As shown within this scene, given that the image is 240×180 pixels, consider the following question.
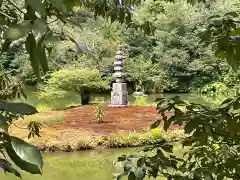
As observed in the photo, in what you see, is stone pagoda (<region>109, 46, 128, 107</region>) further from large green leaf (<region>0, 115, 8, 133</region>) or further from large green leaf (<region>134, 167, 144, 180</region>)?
large green leaf (<region>0, 115, 8, 133</region>)

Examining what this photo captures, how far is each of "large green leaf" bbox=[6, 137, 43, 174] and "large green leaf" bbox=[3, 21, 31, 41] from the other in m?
0.11

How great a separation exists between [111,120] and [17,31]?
28.3 ft

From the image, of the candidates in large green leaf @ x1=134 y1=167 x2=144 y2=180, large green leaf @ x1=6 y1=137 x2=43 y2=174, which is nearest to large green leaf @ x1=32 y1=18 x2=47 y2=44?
large green leaf @ x1=6 y1=137 x2=43 y2=174

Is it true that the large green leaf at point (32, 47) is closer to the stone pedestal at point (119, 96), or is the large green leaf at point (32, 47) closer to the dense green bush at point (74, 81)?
the stone pedestal at point (119, 96)

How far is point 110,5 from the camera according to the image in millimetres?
1858

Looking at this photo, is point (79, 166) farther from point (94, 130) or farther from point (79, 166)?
point (94, 130)

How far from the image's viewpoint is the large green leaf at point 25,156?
0.36 m

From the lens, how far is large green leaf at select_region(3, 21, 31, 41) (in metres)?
0.43

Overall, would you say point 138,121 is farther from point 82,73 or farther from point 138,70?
point 138,70

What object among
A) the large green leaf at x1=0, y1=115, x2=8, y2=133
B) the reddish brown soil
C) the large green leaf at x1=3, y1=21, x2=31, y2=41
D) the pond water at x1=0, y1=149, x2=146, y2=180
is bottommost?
the pond water at x1=0, y1=149, x2=146, y2=180

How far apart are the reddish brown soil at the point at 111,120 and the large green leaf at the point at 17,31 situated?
744 cm

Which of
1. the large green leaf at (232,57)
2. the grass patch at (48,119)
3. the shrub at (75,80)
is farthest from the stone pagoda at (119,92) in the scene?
the large green leaf at (232,57)

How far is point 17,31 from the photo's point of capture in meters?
0.43

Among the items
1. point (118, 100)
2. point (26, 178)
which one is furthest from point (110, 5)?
point (118, 100)
